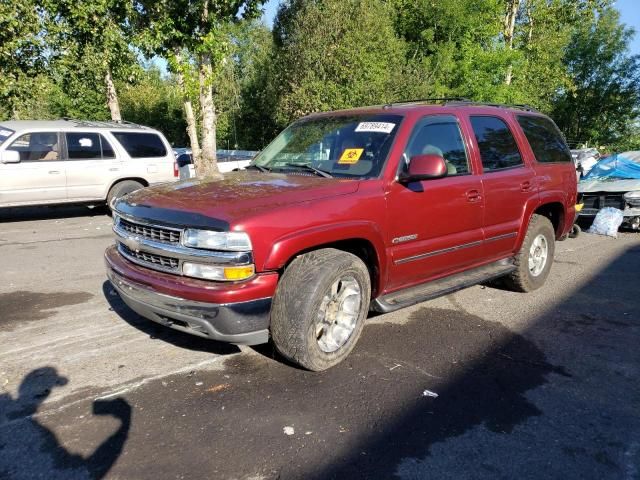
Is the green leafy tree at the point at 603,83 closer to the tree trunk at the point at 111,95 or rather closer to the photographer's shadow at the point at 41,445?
the tree trunk at the point at 111,95

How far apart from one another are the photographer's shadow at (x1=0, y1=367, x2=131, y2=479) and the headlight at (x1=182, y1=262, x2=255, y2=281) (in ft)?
3.08

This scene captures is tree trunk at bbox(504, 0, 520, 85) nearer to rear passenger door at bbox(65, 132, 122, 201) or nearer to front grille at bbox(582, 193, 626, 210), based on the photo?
front grille at bbox(582, 193, 626, 210)

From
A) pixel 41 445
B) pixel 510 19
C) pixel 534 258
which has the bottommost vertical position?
pixel 41 445

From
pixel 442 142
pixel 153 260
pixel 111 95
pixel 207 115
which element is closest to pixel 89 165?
pixel 207 115

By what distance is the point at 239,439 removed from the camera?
115 inches

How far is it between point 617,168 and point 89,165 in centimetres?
1033

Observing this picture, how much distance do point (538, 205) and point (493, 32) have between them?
19262 millimetres

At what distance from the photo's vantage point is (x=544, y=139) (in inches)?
229

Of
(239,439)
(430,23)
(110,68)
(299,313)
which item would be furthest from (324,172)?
(430,23)

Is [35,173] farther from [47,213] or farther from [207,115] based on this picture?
[207,115]

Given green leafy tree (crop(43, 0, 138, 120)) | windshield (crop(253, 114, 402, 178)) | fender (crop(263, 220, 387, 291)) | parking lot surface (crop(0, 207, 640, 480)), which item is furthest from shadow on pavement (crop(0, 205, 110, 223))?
fender (crop(263, 220, 387, 291))

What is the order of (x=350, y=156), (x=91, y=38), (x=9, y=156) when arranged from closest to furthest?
(x=350, y=156), (x=9, y=156), (x=91, y=38)

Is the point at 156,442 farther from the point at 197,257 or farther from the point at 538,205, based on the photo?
the point at 538,205

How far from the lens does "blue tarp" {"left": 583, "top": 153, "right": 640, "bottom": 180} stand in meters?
10.1
